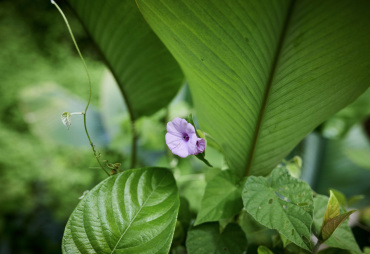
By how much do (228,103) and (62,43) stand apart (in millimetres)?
1731

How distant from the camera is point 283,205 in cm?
39

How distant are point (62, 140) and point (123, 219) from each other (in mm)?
681

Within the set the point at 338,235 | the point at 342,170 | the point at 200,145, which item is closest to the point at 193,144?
the point at 200,145

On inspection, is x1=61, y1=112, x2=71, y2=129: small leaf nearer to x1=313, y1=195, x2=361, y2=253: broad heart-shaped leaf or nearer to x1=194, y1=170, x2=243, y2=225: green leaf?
x1=194, y1=170, x2=243, y2=225: green leaf

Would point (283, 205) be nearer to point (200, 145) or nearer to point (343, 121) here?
point (200, 145)

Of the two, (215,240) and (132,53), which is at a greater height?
(132,53)

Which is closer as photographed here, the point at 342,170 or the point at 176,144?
the point at 176,144

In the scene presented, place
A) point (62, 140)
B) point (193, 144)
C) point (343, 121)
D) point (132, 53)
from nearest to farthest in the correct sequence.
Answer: point (193, 144), point (132, 53), point (62, 140), point (343, 121)

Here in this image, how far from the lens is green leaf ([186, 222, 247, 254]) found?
1.44 ft

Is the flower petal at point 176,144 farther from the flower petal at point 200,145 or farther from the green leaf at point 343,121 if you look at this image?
the green leaf at point 343,121

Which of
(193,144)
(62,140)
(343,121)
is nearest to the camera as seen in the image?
(193,144)

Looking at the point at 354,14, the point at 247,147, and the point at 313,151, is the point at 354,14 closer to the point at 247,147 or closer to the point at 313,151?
the point at 247,147

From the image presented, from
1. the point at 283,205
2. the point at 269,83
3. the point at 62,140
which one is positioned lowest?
the point at 62,140

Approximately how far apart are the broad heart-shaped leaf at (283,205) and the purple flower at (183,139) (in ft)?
0.33
